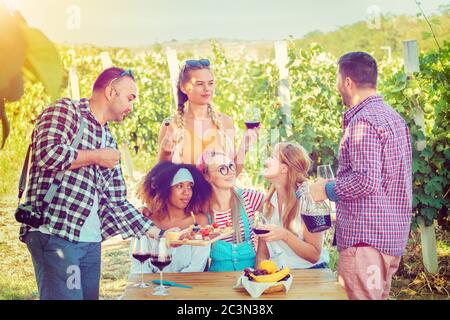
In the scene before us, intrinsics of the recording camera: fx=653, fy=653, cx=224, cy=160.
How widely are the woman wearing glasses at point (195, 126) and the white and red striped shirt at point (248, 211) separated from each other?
0.49ft

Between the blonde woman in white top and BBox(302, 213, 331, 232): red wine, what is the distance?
0.11 meters

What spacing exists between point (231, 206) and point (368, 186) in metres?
0.78

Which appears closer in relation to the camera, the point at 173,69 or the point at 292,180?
the point at 292,180

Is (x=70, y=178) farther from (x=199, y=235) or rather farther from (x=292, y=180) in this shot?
(x=292, y=180)

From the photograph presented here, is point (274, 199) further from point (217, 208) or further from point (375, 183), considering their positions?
point (375, 183)

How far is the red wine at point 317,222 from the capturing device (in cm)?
289

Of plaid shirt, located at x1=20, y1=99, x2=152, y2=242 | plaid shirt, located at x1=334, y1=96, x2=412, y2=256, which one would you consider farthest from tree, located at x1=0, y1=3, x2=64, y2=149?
plaid shirt, located at x1=334, y1=96, x2=412, y2=256

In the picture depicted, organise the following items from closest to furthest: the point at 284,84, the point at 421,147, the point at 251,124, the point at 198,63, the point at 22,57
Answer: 1. the point at 22,57
2. the point at 198,63
3. the point at 251,124
4. the point at 421,147
5. the point at 284,84

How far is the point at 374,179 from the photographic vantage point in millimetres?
2615

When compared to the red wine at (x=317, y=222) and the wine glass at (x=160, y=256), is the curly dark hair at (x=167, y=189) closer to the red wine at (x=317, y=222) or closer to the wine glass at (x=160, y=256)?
the red wine at (x=317, y=222)

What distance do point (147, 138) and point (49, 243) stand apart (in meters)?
→ 2.02

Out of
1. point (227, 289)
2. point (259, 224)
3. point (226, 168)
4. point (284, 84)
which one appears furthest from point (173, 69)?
point (227, 289)

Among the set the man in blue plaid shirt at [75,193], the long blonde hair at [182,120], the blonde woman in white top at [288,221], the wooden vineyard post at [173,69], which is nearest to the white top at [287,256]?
the blonde woman in white top at [288,221]

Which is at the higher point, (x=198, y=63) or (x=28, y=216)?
(x=198, y=63)
